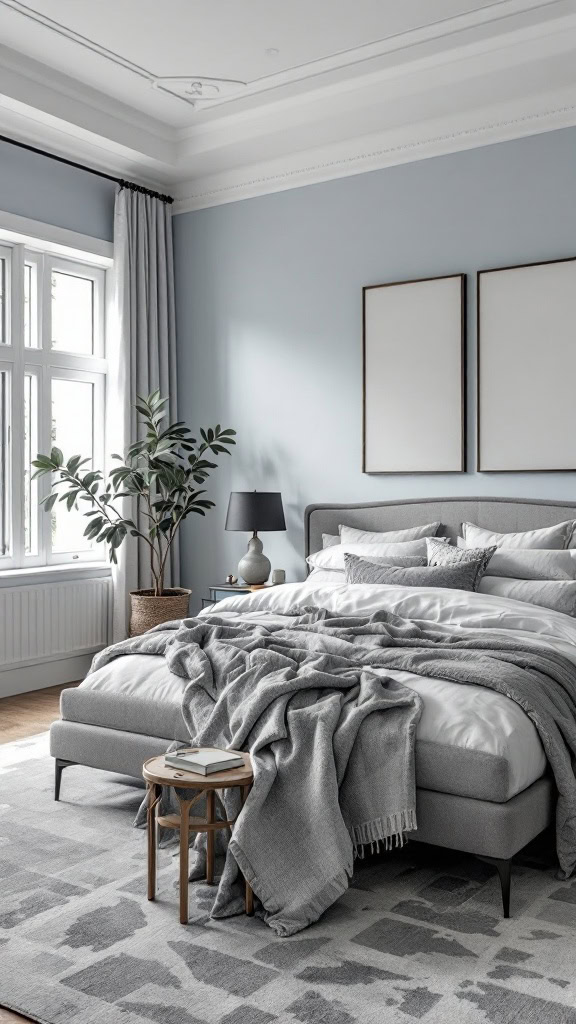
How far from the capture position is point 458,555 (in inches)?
172

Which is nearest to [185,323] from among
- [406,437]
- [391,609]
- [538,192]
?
[406,437]

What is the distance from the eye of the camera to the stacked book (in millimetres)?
2576

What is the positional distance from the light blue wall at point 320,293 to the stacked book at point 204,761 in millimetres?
2758

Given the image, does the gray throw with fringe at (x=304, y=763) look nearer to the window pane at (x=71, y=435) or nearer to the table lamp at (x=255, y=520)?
the table lamp at (x=255, y=520)

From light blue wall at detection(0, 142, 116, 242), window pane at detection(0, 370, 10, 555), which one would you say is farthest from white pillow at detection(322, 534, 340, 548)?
light blue wall at detection(0, 142, 116, 242)

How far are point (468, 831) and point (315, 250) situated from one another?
3.95 m

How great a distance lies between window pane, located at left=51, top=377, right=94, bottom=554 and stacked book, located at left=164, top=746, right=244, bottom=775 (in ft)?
11.0

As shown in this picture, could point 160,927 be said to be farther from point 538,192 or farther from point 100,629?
point 538,192

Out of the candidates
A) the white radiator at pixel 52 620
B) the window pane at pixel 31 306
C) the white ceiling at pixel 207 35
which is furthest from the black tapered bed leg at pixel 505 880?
the window pane at pixel 31 306

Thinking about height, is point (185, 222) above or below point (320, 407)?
above

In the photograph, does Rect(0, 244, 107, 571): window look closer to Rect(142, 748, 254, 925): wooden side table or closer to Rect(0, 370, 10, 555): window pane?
Rect(0, 370, 10, 555): window pane

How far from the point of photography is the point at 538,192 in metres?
4.84

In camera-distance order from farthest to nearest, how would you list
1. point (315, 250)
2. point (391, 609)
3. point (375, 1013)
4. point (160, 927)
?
point (315, 250), point (391, 609), point (160, 927), point (375, 1013)

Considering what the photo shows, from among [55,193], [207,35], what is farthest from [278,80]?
[55,193]
